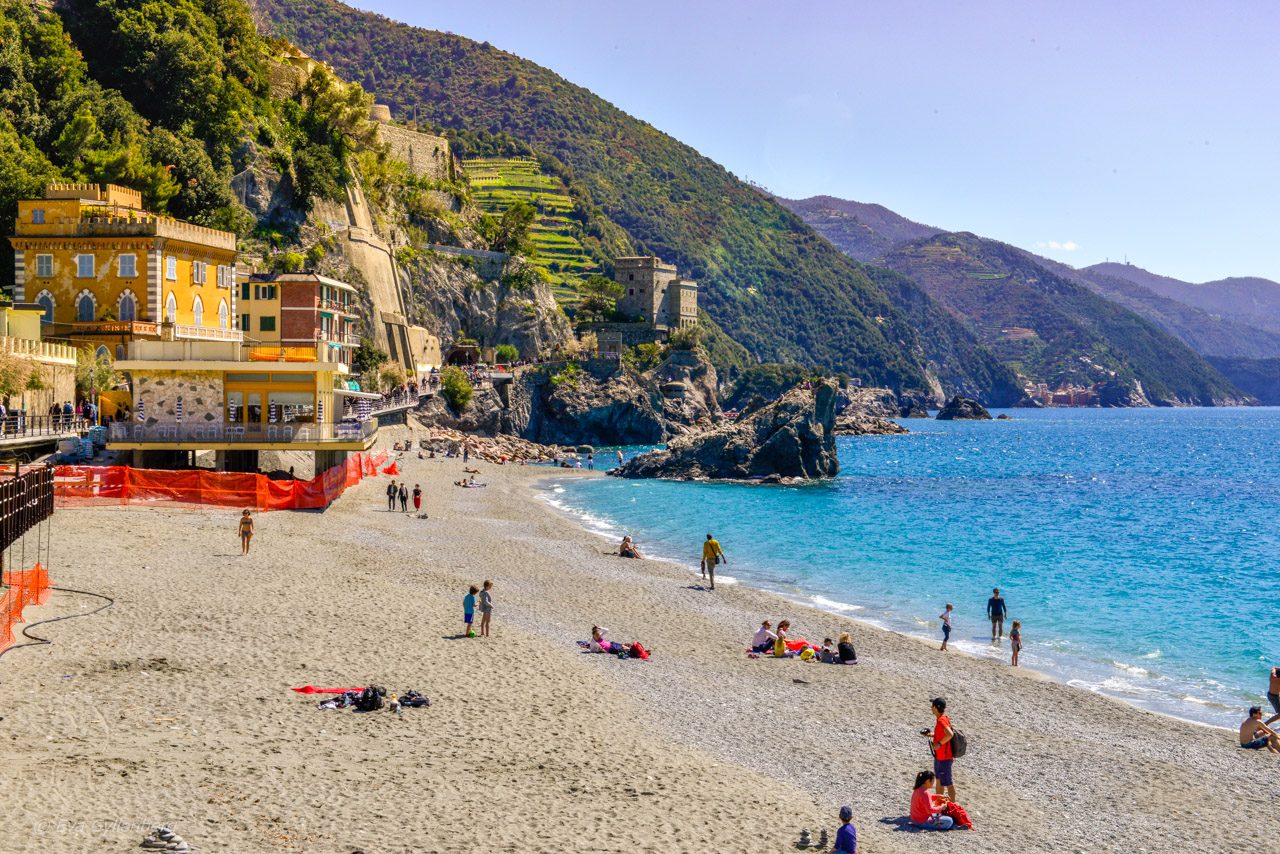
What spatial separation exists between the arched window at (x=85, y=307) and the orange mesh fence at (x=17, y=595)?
25.7m

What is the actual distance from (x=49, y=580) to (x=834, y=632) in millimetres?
16273

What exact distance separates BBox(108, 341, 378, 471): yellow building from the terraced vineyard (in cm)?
9885

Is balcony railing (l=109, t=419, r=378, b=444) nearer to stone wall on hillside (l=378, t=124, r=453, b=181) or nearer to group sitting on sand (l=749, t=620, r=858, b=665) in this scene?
group sitting on sand (l=749, t=620, r=858, b=665)

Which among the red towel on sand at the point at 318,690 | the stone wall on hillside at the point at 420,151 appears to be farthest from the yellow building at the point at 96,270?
the stone wall on hillside at the point at 420,151

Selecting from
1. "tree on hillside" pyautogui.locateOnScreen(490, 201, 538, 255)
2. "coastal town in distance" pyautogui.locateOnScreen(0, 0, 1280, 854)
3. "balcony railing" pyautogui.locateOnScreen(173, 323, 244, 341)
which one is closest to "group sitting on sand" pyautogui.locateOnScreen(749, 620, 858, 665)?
"coastal town in distance" pyautogui.locateOnScreen(0, 0, 1280, 854)

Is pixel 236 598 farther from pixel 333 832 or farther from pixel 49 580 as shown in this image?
pixel 333 832

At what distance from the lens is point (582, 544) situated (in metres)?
37.3

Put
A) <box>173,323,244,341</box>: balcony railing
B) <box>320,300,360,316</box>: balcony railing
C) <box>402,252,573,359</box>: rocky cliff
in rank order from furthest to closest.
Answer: <box>402,252,573,359</box>: rocky cliff, <box>320,300,360,316</box>: balcony railing, <box>173,323,244,341</box>: balcony railing

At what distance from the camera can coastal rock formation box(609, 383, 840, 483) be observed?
222 feet

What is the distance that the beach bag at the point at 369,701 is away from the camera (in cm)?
1534

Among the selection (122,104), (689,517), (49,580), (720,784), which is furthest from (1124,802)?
(122,104)

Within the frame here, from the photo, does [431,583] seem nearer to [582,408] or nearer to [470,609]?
[470,609]

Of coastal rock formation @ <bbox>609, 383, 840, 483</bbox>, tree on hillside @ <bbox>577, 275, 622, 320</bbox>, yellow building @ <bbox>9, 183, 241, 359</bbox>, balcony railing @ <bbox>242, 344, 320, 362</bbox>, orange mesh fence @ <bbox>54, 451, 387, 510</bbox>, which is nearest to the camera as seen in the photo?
orange mesh fence @ <bbox>54, 451, 387, 510</bbox>

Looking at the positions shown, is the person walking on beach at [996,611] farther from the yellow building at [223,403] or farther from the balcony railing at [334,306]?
the balcony railing at [334,306]
